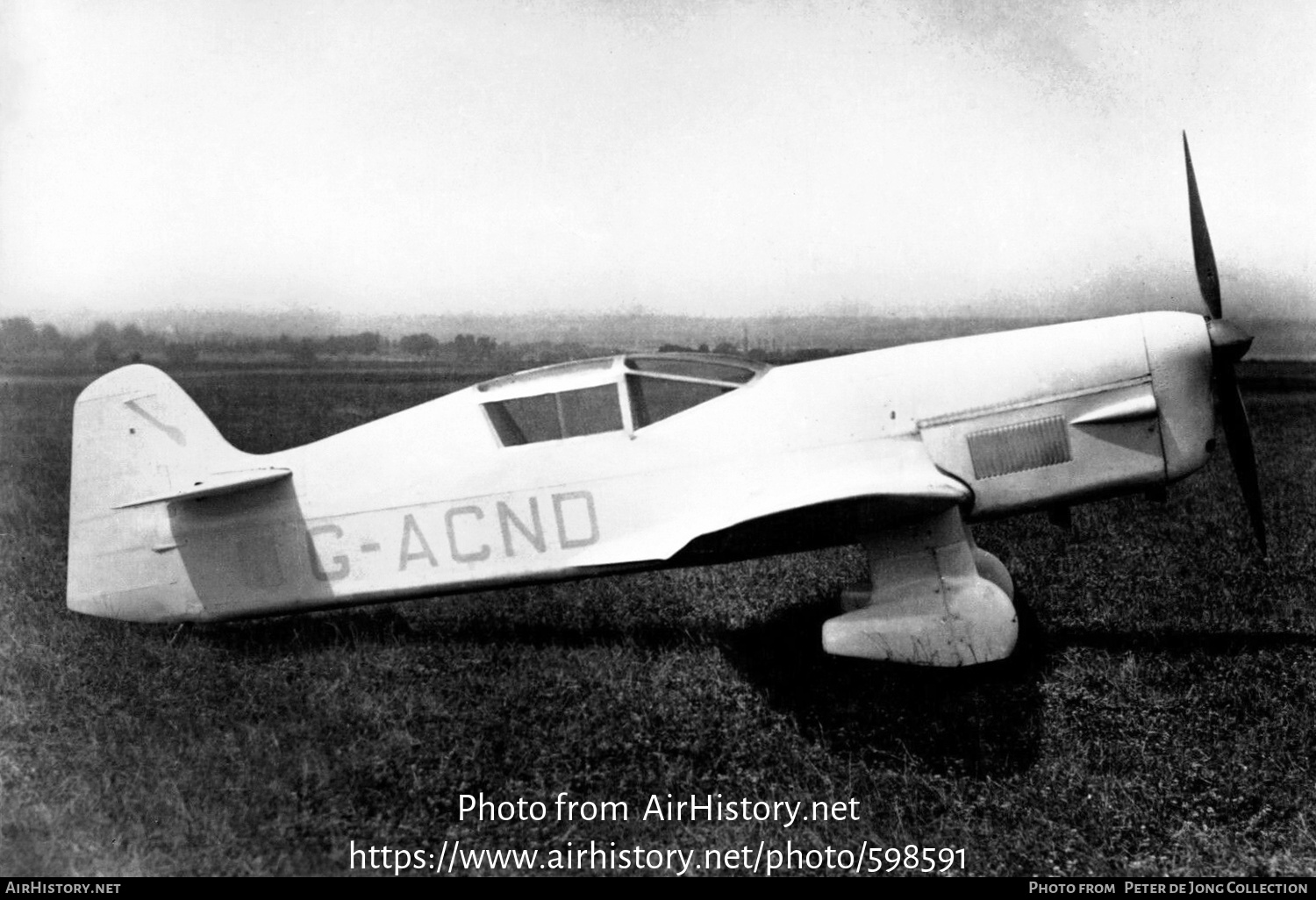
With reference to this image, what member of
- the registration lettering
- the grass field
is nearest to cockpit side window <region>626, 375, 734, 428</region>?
the registration lettering

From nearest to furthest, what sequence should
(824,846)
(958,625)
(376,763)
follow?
(824,846)
(376,763)
(958,625)

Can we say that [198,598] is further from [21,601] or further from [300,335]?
[300,335]

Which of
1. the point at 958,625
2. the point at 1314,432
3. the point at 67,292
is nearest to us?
the point at 958,625

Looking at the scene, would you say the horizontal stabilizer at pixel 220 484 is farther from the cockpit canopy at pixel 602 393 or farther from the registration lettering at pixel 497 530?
the cockpit canopy at pixel 602 393

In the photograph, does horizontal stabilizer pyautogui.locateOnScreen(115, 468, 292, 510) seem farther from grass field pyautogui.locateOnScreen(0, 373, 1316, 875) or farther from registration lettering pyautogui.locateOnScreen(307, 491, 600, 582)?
grass field pyautogui.locateOnScreen(0, 373, 1316, 875)

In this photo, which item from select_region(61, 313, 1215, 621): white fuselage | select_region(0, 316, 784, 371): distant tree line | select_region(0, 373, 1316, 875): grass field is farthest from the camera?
select_region(0, 316, 784, 371): distant tree line

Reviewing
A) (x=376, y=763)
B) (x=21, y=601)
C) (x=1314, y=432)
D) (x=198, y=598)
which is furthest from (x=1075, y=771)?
(x=1314, y=432)
